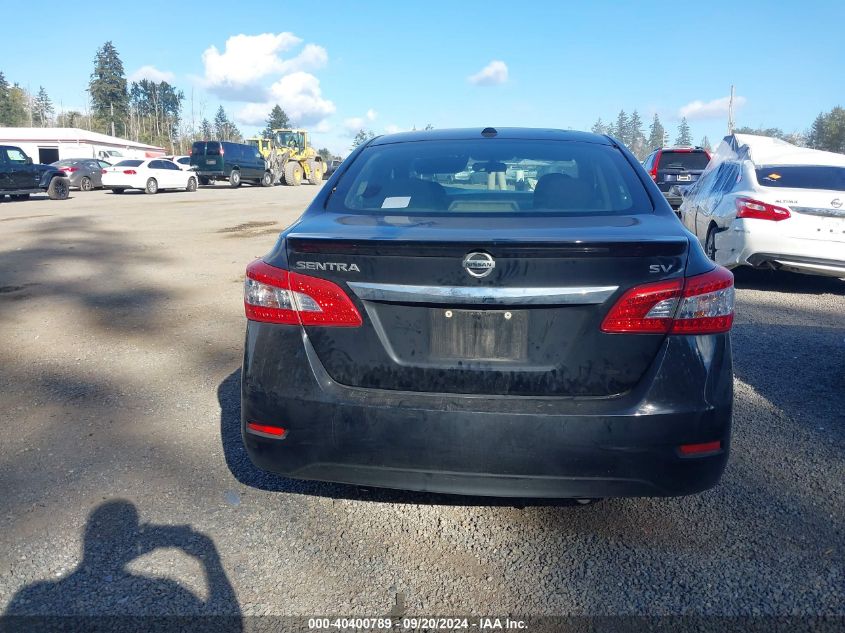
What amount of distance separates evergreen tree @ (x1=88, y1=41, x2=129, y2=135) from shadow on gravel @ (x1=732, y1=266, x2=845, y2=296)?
113 metres

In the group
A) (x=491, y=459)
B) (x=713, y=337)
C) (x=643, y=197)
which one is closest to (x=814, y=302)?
(x=643, y=197)

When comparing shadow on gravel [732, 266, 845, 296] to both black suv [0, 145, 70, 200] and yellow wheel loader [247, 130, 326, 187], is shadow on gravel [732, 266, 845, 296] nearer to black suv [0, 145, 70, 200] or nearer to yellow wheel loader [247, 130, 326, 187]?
black suv [0, 145, 70, 200]

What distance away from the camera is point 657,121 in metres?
155

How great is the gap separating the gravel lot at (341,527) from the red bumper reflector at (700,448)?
514 mm

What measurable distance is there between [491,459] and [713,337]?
906 mm

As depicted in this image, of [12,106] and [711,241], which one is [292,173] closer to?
[711,241]

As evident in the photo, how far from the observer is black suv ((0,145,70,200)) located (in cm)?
2206

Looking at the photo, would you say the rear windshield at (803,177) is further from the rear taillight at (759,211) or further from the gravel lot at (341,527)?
the gravel lot at (341,527)

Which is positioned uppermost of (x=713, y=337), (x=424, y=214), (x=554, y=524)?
(x=424, y=214)

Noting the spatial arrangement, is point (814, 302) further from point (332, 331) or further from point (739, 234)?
point (332, 331)

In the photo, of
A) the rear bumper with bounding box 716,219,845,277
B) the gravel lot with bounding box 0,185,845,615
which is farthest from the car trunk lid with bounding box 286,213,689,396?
the rear bumper with bounding box 716,219,845,277

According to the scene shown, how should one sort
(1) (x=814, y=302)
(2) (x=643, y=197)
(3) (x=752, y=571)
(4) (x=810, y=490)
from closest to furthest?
(3) (x=752, y=571) → (2) (x=643, y=197) → (4) (x=810, y=490) → (1) (x=814, y=302)

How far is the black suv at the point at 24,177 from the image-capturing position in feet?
72.4

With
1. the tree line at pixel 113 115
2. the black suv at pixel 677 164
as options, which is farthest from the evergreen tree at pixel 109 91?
the black suv at pixel 677 164
